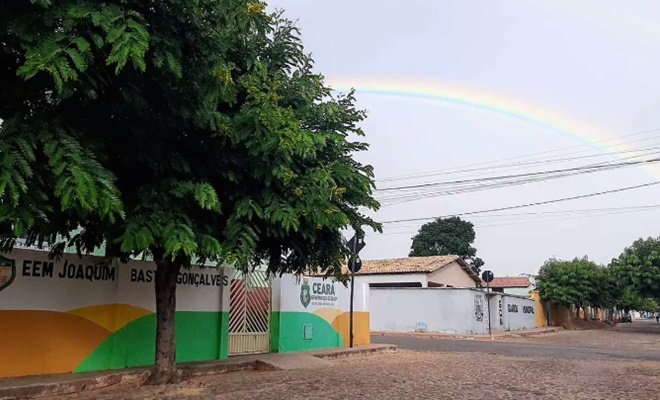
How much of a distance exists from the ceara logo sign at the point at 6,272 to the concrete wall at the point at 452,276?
2869 cm

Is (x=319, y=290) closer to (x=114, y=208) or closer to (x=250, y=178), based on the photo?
(x=250, y=178)

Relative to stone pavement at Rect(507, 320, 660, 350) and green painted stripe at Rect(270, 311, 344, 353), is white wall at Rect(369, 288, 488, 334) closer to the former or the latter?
stone pavement at Rect(507, 320, 660, 350)

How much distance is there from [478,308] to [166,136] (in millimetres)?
26657

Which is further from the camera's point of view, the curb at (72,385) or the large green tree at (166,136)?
the curb at (72,385)

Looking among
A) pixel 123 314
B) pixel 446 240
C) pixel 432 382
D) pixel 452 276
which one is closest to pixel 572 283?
pixel 452 276

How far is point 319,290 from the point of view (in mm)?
17703

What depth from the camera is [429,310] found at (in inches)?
1235

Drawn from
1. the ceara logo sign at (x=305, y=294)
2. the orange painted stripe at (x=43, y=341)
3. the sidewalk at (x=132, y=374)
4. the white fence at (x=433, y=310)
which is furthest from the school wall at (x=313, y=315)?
the white fence at (x=433, y=310)

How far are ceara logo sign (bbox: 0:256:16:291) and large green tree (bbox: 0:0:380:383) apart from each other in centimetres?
126

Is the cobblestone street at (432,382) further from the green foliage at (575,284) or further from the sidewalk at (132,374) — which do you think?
the green foliage at (575,284)

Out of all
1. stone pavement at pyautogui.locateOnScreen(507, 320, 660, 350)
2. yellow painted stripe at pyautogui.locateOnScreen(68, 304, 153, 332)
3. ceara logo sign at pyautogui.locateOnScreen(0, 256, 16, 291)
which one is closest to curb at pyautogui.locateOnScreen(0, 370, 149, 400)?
yellow painted stripe at pyautogui.locateOnScreen(68, 304, 153, 332)

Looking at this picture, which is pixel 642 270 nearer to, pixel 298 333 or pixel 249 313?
pixel 298 333

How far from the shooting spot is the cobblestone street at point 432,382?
9.67 m

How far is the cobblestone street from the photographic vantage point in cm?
967
